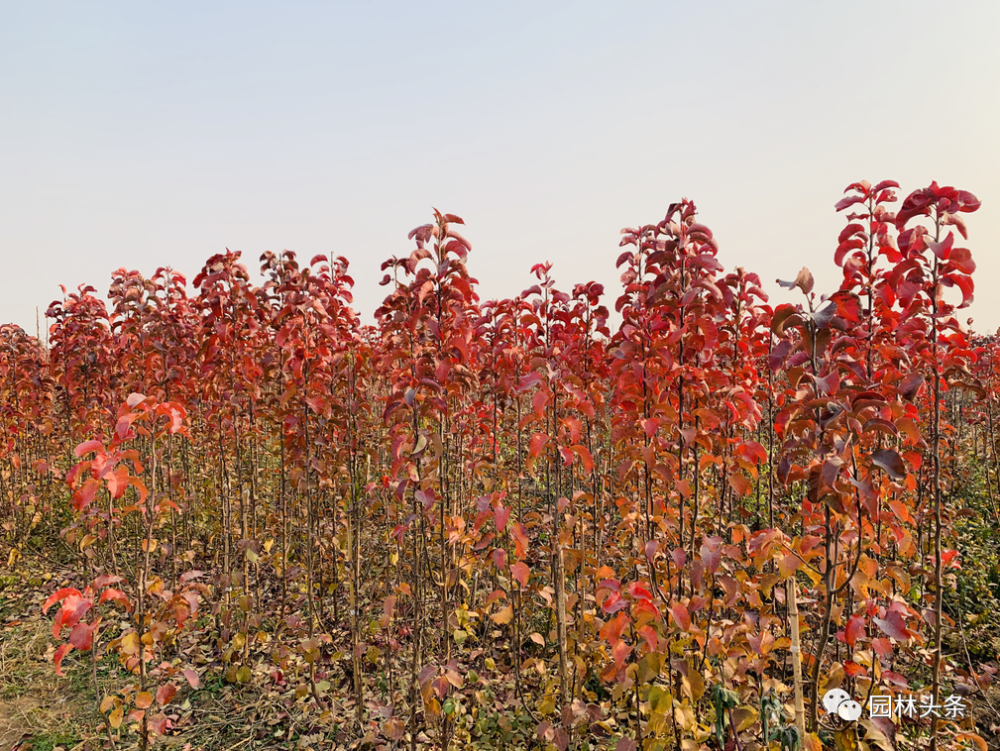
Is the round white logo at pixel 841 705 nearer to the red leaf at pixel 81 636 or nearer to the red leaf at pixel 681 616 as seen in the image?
the red leaf at pixel 681 616

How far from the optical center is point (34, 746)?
371cm

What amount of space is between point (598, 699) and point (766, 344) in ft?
10.1

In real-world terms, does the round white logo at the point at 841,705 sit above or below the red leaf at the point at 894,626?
below

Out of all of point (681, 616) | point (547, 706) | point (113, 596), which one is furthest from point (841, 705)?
point (113, 596)

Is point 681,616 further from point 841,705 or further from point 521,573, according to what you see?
point 841,705

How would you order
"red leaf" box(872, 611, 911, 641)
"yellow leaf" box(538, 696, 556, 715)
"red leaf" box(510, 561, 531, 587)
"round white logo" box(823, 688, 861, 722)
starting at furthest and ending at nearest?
"yellow leaf" box(538, 696, 556, 715) < "red leaf" box(510, 561, 531, 587) < "round white logo" box(823, 688, 861, 722) < "red leaf" box(872, 611, 911, 641)

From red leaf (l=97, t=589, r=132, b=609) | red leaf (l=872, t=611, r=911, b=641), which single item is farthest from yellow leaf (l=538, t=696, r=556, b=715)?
red leaf (l=97, t=589, r=132, b=609)

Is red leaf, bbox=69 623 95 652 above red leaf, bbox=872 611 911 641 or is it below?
below

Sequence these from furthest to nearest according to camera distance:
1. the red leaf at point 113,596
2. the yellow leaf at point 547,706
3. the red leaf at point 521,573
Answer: the yellow leaf at point 547,706, the red leaf at point 521,573, the red leaf at point 113,596

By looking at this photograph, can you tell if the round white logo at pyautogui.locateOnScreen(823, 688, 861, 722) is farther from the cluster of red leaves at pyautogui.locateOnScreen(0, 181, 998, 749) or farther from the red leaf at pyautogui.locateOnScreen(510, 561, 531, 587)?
the red leaf at pyautogui.locateOnScreen(510, 561, 531, 587)

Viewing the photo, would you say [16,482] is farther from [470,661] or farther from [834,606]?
[834,606]

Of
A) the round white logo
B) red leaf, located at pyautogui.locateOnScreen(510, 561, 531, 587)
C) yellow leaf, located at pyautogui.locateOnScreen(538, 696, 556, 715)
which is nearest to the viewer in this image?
the round white logo

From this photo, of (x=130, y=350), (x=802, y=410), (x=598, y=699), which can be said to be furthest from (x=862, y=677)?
(x=130, y=350)

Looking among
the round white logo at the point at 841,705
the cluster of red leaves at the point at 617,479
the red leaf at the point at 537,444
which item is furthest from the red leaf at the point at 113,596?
the round white logo at the point at 841,705
